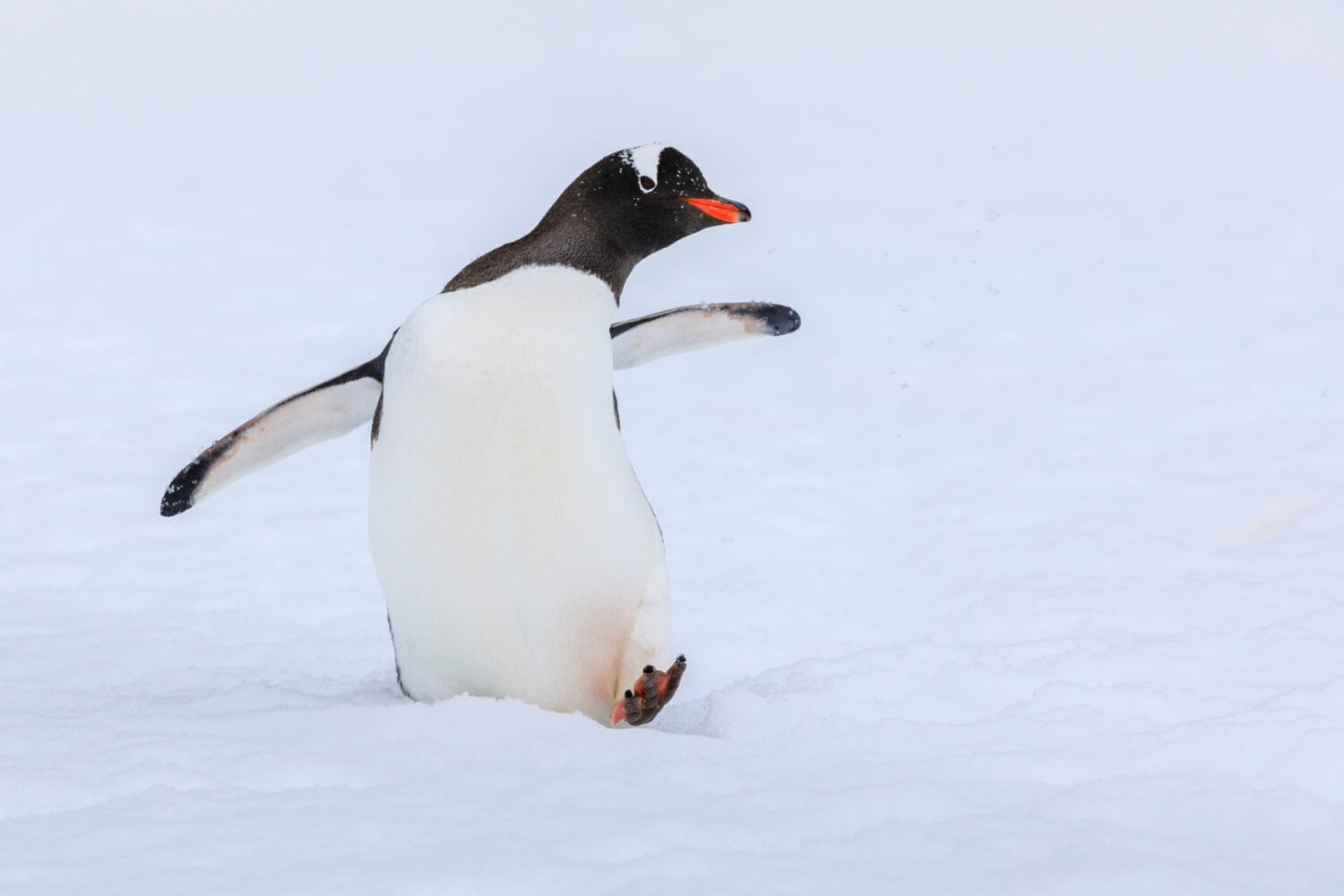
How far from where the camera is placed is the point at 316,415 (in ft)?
9.38

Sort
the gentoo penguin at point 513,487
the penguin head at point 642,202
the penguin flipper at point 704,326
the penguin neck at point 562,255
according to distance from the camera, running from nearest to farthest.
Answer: the gentoo penguin at point 513,487, the penguin neck at point 562,255, the penguin head at point 642,202, the penguin flipper at point 704,326

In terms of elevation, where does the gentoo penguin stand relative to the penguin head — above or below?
below

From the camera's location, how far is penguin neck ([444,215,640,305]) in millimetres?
2723

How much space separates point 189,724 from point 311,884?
2.97 feet

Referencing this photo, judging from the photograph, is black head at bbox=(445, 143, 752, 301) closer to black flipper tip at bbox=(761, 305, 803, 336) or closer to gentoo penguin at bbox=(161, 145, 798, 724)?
gentoo penguin at bbox=(161, 145, 798, 724)

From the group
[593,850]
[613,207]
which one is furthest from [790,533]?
[593,850]

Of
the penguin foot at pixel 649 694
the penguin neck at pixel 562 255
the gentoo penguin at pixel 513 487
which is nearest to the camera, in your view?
the penguin foot at pixel 649 694

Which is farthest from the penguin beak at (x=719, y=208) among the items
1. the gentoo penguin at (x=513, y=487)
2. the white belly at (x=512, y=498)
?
the white belly at (x=512, y=498)

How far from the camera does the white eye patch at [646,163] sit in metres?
2.89

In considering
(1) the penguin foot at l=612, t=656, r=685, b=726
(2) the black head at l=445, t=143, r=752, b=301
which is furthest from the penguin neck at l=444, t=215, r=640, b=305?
(1) the penguin foot at l=612, t=656, r=685, b=726

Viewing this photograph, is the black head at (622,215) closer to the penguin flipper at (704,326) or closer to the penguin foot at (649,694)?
the penguin flipper at (704,326)

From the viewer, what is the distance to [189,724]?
229cm

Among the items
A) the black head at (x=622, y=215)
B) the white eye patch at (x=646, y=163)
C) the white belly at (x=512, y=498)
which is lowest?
the white belly at (x=512, y=498)

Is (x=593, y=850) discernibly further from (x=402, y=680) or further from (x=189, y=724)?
(x=402, y=680)
